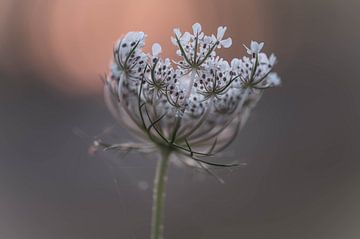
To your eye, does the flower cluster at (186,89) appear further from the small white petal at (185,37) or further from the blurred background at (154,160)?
the blurred background at (154,160)

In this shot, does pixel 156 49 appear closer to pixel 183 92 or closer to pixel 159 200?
pixel 183 92

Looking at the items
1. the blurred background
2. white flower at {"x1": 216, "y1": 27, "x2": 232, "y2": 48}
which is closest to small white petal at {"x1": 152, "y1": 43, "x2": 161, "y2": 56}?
white flower at {"x1": 216, "y1": 27, "x2": 232, "y2": 48}

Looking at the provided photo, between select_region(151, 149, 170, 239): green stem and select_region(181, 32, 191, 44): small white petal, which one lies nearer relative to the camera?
select_region(151, 149, 170, 239): green stem

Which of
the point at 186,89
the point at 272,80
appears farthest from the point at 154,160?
the point at 186,89

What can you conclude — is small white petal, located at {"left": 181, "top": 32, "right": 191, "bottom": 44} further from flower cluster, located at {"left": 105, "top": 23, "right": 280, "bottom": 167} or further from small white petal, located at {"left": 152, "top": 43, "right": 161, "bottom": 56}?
small white petal, located at {"left": 152, "top": 43, "right": 161, "bottom": 56}

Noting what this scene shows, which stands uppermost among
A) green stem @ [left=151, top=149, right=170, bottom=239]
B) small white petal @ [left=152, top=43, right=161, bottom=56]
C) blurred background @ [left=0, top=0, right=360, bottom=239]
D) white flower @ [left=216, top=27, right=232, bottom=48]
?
blurred background @ [left=0, top=0, right=360, bottom=239]

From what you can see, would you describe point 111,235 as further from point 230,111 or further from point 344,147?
point 230,111
